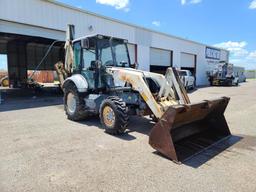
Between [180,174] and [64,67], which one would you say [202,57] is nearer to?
[64,67]

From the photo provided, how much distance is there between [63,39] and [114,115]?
899 cm

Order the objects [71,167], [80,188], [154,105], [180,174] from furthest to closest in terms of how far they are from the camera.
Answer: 1. [154,105]
2. [71,167]
3. [180,174]
4. [80,188]

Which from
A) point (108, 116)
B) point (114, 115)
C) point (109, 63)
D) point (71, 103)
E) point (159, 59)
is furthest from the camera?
point (159, 59)

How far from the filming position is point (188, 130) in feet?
15.9

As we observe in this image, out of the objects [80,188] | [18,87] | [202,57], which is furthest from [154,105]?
[202,57]

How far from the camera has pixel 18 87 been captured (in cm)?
2072

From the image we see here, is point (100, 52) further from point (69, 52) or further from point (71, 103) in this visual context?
point (71, 103)

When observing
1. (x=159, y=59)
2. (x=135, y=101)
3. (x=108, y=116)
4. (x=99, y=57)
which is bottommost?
(x=108, y=116)

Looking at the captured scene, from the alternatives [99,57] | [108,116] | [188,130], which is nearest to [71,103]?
[99,57]

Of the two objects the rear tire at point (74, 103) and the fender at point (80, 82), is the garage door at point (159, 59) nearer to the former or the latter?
the rear tire at point (74, 103)

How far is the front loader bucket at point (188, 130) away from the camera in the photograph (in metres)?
3.91

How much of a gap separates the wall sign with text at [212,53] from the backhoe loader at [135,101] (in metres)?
24.6

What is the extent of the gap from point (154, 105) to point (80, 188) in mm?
2591

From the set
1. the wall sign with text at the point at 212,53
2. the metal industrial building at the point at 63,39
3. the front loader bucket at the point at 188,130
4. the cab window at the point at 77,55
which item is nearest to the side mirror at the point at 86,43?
the cab window at the point at 77,55
